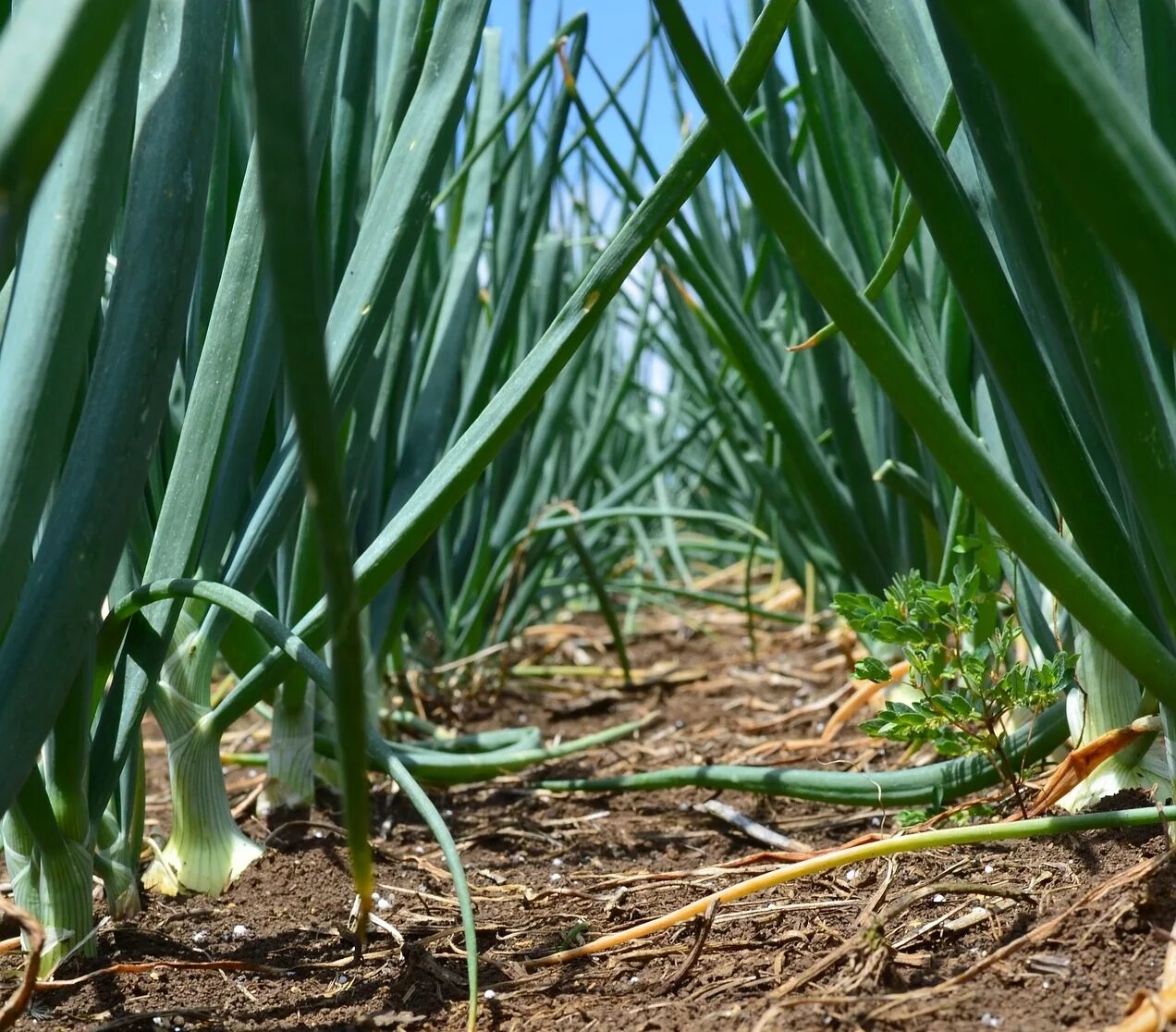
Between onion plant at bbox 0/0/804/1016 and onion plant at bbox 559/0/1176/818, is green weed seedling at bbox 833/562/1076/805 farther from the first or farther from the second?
onion plant at bbox 0/0/804/1016

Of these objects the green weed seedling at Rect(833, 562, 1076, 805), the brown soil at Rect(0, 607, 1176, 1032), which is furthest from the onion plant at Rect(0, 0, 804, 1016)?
the green weed seedling at Rect(833, 562, 1076, 805)

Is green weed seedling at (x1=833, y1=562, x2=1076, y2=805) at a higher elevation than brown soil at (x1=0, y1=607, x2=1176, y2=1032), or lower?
higher

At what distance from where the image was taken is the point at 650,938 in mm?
604

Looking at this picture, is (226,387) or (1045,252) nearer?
(1045,252)

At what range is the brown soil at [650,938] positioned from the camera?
1.51 feet

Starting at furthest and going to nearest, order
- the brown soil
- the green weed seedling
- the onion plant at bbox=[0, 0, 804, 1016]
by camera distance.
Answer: the green weed seedling
the brown soil
the onion plant at bbox=[0, 0, 804, 1016]

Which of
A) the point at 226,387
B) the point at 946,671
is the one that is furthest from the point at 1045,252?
the point at 226,387

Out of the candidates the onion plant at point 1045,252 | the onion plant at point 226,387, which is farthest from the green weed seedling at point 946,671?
the onion plant at point 226,387

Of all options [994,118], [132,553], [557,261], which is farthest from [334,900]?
[557,261]

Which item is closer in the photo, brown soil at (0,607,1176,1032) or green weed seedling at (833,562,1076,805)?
brown soil at (0,607,1176,1032)

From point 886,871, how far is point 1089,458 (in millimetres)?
251

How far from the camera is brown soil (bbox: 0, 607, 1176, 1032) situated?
461 mm

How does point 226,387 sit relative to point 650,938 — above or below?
above

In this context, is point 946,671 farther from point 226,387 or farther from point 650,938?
point 226,387
